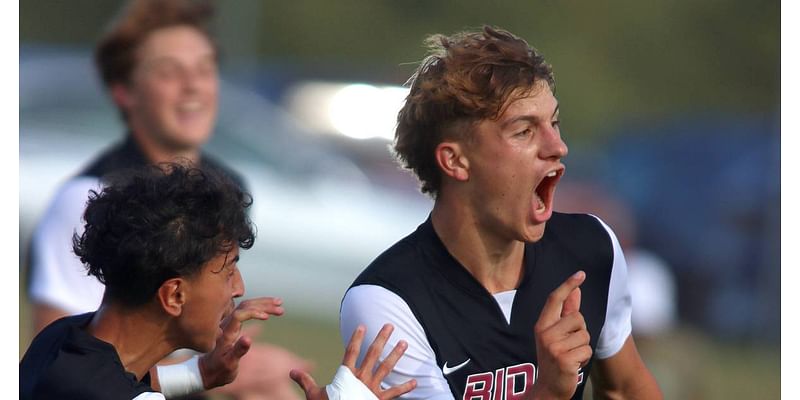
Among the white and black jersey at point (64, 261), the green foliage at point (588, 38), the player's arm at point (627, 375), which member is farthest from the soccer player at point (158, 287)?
the green foliage at point (588, 38)

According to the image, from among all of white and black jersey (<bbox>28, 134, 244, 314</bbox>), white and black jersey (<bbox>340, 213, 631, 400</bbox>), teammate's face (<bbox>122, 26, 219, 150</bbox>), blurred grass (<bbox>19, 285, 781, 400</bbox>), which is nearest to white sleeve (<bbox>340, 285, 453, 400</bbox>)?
white and black jersey (<bbox>340, 213, 631, 400</bbox>)

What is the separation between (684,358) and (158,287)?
743cm

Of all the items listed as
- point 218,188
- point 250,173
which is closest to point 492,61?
point 218,188

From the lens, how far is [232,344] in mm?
3346

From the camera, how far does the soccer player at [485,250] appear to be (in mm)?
3242

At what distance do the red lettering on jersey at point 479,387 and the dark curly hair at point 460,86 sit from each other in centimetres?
62

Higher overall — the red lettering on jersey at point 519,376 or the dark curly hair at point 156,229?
the dark curly hair at point 156,229

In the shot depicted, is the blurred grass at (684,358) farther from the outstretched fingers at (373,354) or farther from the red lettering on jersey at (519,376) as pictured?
the outstretched fingers at (373,354)

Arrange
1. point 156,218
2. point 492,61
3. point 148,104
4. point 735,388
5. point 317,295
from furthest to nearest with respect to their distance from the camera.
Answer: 1. point 317,295
2. point 735,388
3. point 148,104
4. point 492,61
5. point 156,218

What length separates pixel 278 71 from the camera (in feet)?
48.0

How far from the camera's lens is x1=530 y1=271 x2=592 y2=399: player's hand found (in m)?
2.88
